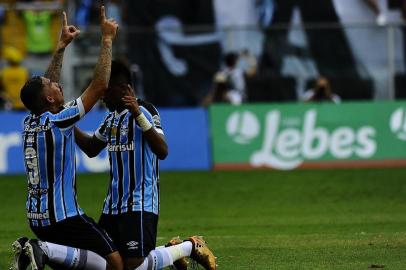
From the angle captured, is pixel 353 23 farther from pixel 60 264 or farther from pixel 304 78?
pixel 60 264

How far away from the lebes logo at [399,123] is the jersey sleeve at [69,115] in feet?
44.8

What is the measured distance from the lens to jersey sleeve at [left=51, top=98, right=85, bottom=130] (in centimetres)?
915

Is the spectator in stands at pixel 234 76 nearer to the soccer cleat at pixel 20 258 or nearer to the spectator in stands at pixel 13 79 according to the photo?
the spectator in stands at pixel 13 79

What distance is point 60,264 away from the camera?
9.35 meters

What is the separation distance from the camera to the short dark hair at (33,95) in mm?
9289

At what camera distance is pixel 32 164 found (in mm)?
9367

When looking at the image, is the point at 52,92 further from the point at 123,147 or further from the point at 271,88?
the point at 271,88

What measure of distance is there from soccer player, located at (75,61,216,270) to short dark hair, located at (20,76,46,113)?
67cm

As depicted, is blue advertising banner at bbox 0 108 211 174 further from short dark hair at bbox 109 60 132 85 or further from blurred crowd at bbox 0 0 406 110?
short dark hair at bbox 109 60 132 85

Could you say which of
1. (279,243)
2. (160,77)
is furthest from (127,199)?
(160,77)

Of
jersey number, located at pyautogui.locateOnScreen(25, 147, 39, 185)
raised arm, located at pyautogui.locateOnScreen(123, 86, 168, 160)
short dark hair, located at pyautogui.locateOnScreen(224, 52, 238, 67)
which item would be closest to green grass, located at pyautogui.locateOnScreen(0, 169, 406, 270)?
raised arm, located at pyautogui.locateOnScreen(123, 86, 168, 160)

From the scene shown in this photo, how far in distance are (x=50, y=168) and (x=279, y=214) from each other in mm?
7083

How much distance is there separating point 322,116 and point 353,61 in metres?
4.66

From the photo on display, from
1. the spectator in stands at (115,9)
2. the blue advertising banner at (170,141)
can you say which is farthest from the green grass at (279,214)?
the spectator in stands at (115,9)
